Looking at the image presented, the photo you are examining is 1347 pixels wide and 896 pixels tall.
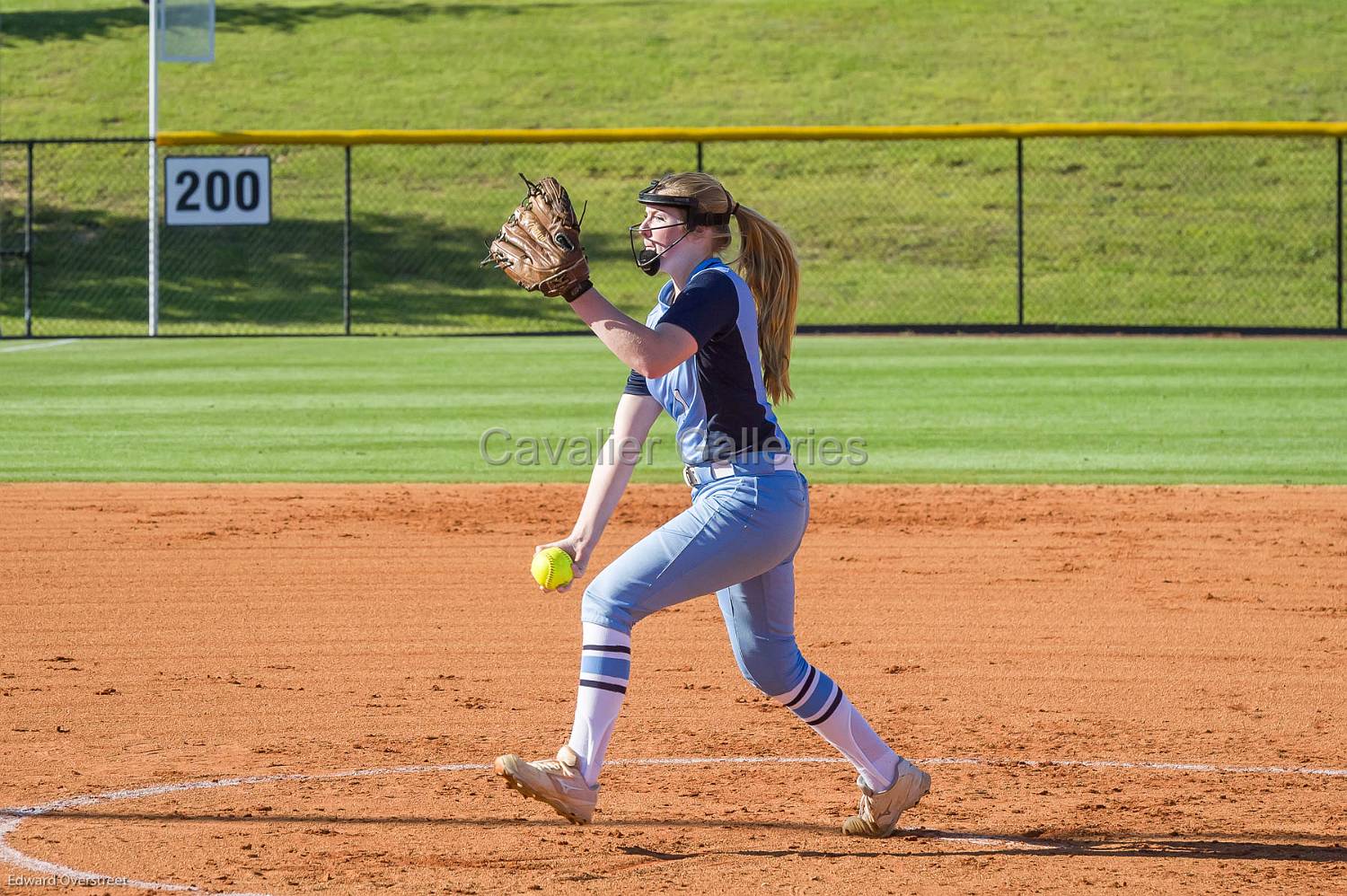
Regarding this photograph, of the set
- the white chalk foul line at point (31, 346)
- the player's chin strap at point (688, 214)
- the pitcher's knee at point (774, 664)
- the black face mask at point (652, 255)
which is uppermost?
the white chalk foul line at point (31, 346)

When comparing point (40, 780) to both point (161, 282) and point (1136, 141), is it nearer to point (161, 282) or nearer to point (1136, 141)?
point (161, 282)

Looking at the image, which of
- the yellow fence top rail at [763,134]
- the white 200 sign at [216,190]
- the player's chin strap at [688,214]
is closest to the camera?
the player's chin strap at [688,214]

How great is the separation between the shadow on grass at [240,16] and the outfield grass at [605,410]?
28.5 m

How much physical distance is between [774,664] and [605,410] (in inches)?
409

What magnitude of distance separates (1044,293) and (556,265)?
2484 centimetres

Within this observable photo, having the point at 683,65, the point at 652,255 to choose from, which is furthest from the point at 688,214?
the point at 683,65

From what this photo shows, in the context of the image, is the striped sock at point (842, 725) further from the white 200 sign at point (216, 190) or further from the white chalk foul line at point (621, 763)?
the white 200 sign at point (216, 190)

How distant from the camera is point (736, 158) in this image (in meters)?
34.8

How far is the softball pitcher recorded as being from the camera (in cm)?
448

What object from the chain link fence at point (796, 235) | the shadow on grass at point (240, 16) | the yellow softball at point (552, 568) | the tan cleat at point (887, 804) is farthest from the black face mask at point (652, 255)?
the shadow on grass at point (240, 16)

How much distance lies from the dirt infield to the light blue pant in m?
0.65

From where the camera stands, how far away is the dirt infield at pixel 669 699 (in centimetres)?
470

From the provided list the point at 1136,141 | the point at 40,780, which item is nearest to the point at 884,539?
the point at 40,780

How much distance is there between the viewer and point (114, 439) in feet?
45.6
